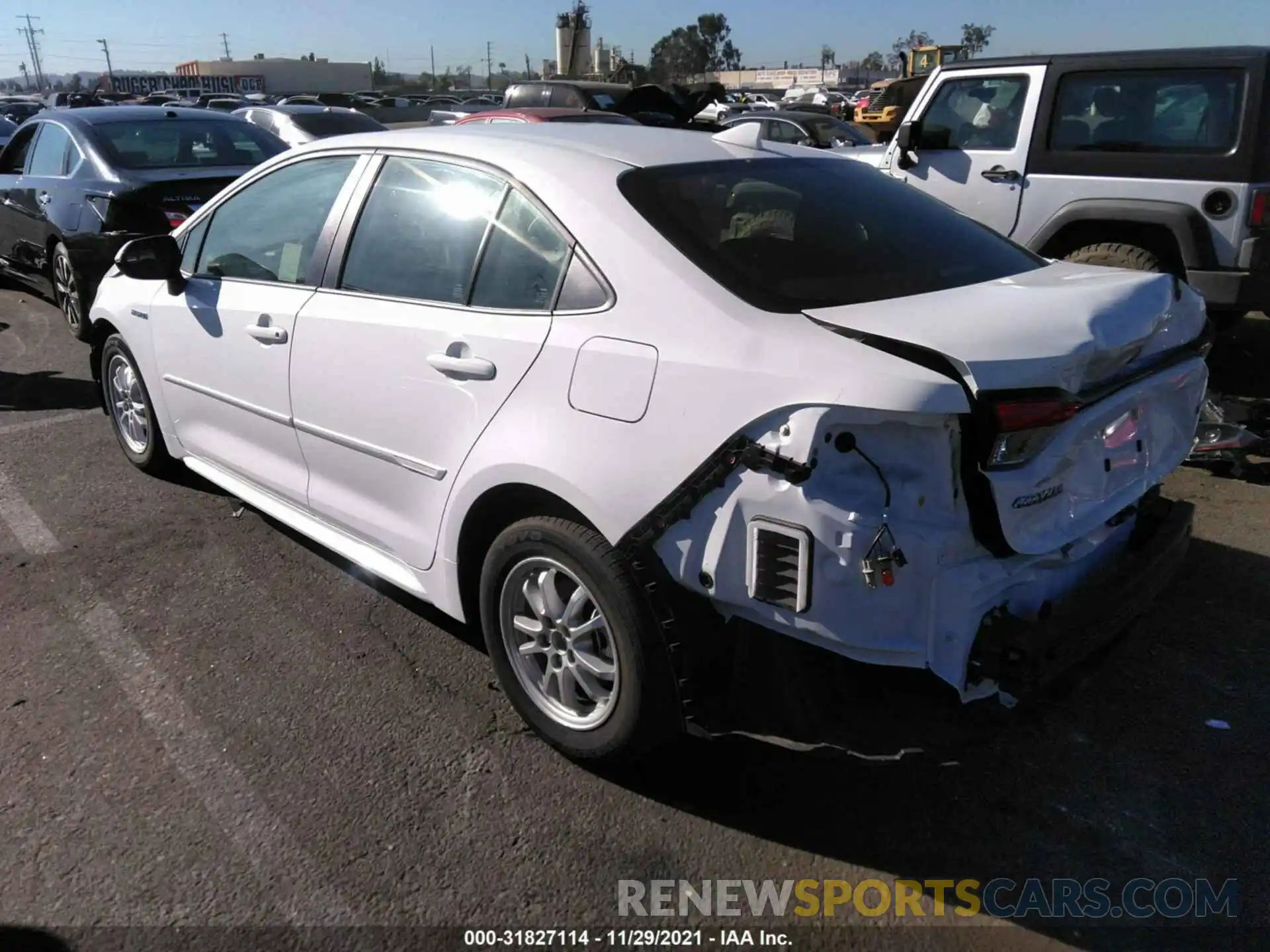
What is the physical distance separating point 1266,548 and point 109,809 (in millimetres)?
4517

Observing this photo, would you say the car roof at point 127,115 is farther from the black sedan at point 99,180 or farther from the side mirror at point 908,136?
the side mirror at point 908,136

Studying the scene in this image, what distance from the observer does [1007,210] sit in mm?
6914

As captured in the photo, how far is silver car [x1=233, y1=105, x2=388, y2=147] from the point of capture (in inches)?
554

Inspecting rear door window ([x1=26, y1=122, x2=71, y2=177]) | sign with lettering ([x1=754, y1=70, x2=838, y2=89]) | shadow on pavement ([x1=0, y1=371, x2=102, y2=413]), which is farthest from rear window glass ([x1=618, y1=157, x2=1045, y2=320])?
sign with lettering ([x1=754, y1=70, x2=838, y2=89])

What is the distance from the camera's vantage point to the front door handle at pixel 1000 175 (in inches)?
269

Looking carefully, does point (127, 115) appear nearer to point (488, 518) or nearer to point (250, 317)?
point (250, 317)

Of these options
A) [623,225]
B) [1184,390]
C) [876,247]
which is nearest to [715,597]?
[623,225]

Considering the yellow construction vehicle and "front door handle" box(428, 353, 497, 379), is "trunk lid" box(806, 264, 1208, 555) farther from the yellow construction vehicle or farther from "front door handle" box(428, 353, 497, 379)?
the yellow construction vehicle

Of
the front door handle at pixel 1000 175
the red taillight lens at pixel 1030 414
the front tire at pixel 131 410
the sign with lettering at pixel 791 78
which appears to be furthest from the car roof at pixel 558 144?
the sign with lettering at pixel 791 78

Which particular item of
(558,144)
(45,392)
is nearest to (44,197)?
(45,392)

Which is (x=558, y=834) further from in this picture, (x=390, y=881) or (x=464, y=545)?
(x=464, y=545)

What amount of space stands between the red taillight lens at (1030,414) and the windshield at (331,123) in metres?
13.5

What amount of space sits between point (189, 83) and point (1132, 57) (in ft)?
264

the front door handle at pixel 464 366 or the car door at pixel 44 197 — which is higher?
the front door handle at pixel 464 366
